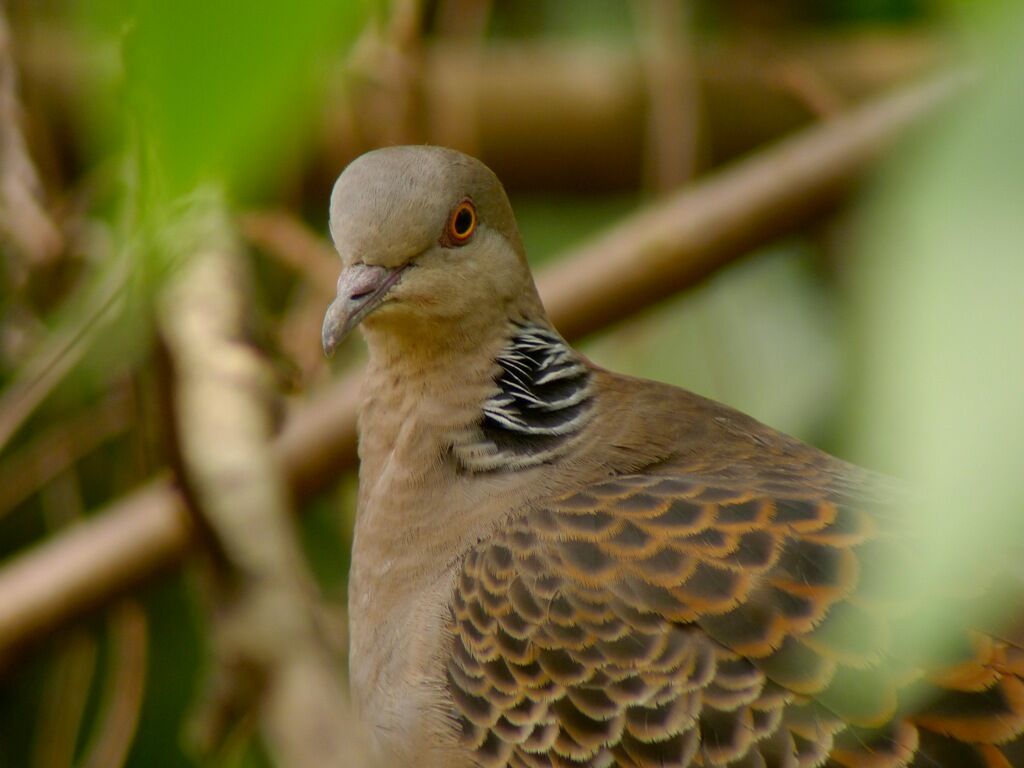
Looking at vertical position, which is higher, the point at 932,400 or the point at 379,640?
the point at 932,400

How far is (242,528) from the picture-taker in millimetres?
1135

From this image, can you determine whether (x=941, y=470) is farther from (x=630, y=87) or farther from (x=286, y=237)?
(x=630, y=87)

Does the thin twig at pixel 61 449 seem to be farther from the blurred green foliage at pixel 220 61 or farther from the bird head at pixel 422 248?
the blurred green foliage at pixel 220 61

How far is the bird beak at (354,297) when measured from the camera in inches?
69.7

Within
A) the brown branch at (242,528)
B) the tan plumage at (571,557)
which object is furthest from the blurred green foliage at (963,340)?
the tan plumage at (571,557)

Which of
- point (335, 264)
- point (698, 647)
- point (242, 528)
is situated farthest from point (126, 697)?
point (242, 528)

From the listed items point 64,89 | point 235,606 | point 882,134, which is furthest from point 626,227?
point 235,606

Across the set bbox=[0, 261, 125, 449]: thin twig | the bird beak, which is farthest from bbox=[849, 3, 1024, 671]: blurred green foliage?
the bird beak

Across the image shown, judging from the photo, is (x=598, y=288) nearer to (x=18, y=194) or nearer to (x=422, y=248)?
(x=422, y=248)

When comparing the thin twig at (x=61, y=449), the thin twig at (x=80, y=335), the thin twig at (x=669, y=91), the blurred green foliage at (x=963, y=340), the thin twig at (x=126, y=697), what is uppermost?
the blurred green foliage at (x=963, y=340)

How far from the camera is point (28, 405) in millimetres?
1702

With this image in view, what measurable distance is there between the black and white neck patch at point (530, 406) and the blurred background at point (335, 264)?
0.33 m

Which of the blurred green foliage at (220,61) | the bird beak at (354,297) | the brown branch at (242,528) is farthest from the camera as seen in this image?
the bird beak at (354,297)

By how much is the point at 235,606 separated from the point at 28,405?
0.92 m
